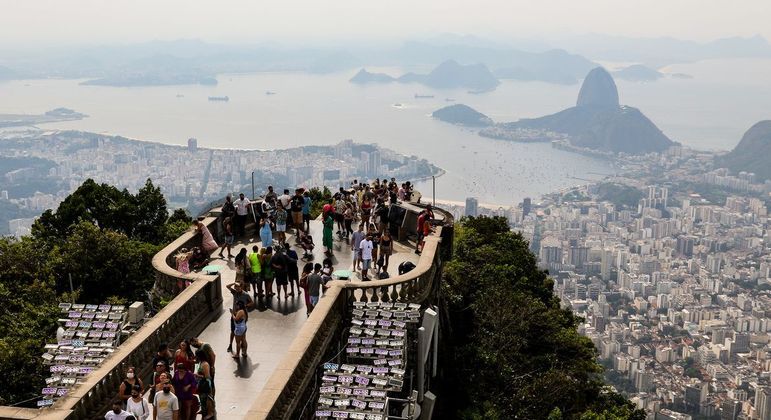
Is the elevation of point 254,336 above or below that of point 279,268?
below

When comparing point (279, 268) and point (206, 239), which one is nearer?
point (279, 268)

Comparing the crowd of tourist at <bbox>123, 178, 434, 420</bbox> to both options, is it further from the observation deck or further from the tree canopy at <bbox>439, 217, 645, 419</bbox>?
the tree canopy at <bbox>439, 217, 645, 419</bbox>

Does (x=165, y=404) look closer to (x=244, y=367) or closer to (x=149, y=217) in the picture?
(x=244, y=367)

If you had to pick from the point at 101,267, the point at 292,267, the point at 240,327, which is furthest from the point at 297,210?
the point at 101,267

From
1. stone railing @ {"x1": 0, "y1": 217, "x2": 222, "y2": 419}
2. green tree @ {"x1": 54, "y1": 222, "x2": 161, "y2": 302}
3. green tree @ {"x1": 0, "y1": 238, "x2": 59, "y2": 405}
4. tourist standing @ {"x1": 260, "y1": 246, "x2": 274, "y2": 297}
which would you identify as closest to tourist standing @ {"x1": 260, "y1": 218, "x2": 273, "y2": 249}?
stone railing @ {"x1": 0, "y1": 217, "x2": 222, "y2": 419}

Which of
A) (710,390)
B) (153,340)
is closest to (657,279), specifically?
(710,390)

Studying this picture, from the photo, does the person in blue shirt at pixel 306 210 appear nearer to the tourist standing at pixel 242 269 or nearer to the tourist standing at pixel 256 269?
the tourist standing at pixel 256 269
